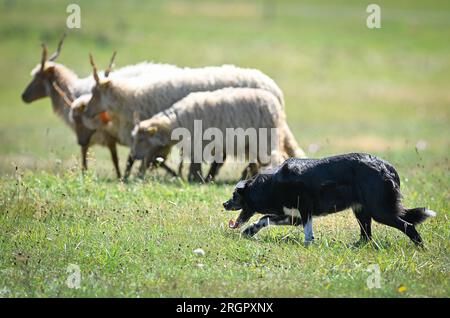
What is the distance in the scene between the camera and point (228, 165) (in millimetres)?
16250

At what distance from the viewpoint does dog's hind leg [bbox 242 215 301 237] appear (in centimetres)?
918

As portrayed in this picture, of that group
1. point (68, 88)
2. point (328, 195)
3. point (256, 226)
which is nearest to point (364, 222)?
point (328, 195)

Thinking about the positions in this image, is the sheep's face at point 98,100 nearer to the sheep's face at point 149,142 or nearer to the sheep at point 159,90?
the sheep at point 159,90

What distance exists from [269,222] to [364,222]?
3.31 feet

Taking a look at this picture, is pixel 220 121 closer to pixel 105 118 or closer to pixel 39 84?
pixel 105 118

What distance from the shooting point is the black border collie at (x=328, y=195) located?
8.62m

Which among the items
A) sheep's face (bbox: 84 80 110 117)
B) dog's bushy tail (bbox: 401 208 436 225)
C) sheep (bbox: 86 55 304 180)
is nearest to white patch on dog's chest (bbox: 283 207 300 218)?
dog's bushy tail (bbox: 401 208 436 225)

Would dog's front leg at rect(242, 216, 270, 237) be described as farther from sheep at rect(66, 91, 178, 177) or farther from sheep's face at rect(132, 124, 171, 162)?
→ sheep at rect(66, 91, 178, 177)

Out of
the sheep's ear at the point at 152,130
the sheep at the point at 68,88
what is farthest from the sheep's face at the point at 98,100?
the sheep's ear at the point at 152,130

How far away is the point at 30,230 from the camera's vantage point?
30.0 feet

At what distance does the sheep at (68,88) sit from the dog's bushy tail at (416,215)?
7676 mm

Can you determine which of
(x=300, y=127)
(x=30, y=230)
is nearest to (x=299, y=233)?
(x=30, y=230)
